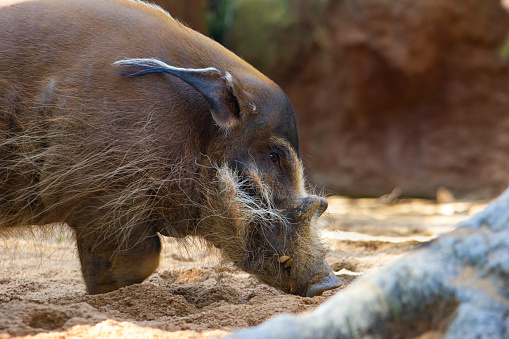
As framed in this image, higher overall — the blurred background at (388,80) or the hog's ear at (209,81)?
the hog's ear at (209,81)

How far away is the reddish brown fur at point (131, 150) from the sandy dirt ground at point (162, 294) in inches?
9.1

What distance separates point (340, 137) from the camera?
1152 centimetres

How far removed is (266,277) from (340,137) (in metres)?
8.53

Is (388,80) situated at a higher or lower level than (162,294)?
lower

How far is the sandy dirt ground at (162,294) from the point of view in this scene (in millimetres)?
2129

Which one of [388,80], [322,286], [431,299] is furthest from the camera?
[388,80]

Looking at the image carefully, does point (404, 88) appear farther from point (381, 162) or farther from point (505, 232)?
point (505, 232)

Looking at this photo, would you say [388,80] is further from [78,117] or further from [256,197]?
[78,117]

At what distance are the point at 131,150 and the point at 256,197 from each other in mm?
723

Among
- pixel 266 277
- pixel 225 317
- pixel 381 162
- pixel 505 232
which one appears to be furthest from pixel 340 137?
pixel 505 232

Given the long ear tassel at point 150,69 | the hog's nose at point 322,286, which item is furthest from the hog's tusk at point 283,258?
the long ear tassel at point 150,69

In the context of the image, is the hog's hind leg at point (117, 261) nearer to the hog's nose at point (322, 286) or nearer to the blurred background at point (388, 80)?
the hog's nose at point (322, 286)

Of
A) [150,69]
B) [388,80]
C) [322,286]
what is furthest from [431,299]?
[388,80]

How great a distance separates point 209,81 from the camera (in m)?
3.09
